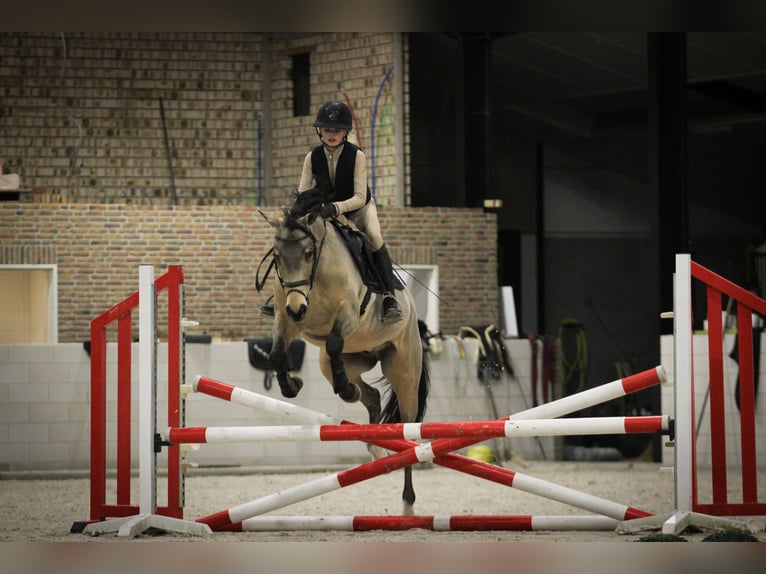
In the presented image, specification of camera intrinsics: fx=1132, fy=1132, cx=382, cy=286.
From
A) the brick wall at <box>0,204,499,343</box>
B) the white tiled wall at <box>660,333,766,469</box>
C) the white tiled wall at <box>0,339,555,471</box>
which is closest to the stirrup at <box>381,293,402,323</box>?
the white tiled wall at <box>0,339,555,471</box>

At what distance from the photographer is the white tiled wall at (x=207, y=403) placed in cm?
920

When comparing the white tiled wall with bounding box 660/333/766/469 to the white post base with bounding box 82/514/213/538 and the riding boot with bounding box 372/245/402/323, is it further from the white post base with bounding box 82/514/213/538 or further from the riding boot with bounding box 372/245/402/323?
the white post base with bounding box 82/514/213/538

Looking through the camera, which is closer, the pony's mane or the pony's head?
the pony's head

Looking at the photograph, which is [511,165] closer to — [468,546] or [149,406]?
[149,406]

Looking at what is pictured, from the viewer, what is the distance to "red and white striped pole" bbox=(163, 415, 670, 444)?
4.46m

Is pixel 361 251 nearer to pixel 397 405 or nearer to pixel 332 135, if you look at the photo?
pixel 332 135

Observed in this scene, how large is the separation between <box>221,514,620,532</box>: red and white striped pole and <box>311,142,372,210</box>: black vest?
59.3 inches

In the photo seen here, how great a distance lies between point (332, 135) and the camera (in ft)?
15.4

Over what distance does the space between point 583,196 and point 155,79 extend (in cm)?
583

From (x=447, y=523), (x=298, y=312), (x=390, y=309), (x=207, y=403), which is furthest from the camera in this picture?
(x=207, y=403)

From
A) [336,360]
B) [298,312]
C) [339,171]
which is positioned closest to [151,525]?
[336,360]

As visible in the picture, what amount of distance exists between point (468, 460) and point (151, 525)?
1.42 m

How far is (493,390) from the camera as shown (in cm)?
981

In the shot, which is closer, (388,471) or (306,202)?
(306,202)
